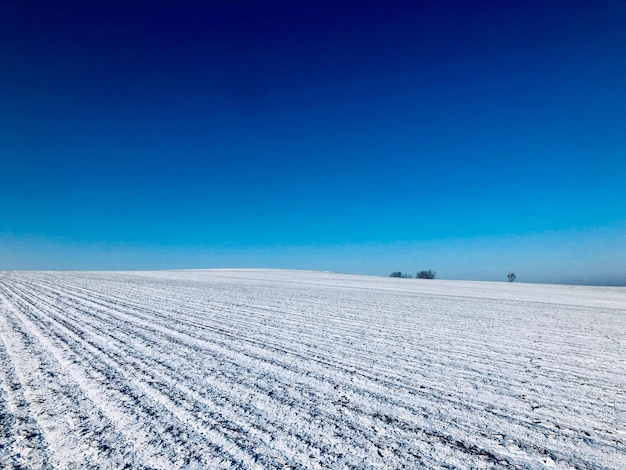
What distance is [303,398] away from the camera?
3299 mm

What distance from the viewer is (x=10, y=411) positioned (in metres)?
2.86

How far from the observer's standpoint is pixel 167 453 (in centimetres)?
232

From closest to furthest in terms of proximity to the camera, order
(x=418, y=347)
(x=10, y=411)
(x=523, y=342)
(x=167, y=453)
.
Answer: (x=167, y=453) → (x=10, y=411) → (x=418, y=347) → (x=523, y=342)

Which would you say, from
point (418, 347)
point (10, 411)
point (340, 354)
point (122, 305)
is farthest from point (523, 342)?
point (122, 305)

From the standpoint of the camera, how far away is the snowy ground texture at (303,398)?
2.37 meters

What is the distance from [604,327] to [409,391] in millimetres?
6998

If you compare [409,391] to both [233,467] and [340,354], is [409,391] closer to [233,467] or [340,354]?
[340,354]

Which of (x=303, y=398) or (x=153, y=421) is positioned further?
(x=303, y=398)

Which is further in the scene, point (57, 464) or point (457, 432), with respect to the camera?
point (457, 432)

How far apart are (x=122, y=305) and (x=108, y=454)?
8.17 meters

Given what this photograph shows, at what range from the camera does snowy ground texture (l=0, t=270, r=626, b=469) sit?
2.37 m

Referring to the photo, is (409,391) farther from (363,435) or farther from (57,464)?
(57,464)

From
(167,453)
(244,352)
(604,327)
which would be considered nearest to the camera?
(167,453)

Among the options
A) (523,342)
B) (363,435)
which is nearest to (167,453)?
(363,435)
